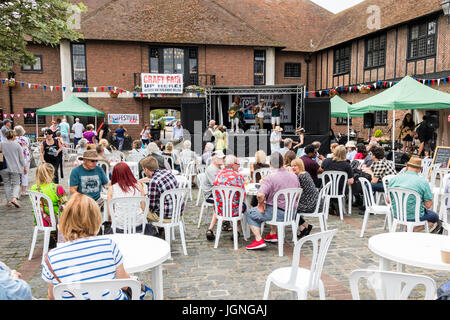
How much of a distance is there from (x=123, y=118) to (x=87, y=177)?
51.2 ft

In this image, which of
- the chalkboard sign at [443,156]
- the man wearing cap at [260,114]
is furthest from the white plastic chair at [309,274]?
the man wearing cap at [260,114]

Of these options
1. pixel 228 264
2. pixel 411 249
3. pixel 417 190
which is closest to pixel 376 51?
pixel 417 190

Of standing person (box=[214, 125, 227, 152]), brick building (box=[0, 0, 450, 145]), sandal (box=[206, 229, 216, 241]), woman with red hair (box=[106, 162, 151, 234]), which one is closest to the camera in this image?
woman with red hair (box=[106, 162, 151, 234])

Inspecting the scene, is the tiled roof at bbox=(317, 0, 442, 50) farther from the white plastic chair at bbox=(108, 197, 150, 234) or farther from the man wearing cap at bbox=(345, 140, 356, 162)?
the white plastic chair at bbox=(108, 197, 150, 234)

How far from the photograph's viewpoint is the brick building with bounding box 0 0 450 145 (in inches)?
733

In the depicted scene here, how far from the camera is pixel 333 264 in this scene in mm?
4285

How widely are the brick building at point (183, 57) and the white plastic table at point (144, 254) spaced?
15998mm

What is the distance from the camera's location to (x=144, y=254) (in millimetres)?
2805

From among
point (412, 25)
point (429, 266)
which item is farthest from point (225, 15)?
point (429, 266)

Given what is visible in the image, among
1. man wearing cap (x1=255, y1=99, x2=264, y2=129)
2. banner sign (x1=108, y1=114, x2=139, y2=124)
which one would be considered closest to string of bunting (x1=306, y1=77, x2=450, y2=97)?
man wearing cap (x1=255, y1=99, x2=264, y2=129)

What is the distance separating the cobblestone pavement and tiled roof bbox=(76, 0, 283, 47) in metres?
15.8

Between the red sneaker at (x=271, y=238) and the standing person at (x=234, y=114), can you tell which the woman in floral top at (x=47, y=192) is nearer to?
the red sneaker at (x=271, y=238)
